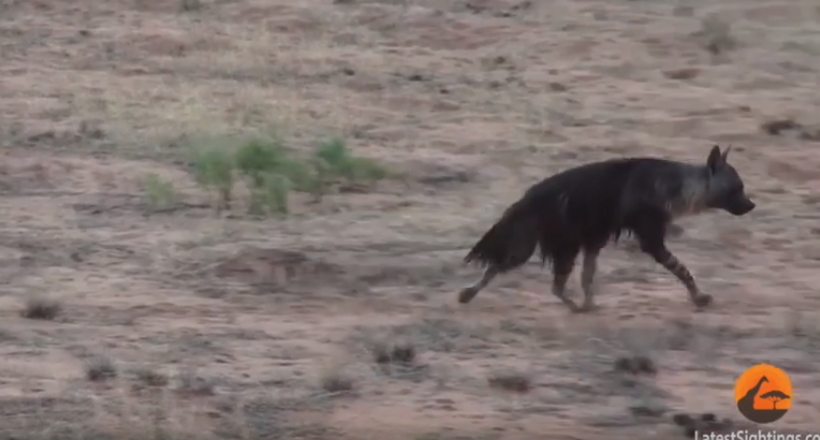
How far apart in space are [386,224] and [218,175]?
1628mm

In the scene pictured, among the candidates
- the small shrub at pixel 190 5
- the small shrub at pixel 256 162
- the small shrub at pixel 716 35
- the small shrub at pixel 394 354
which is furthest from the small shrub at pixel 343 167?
the small shrub at pixel 190 5

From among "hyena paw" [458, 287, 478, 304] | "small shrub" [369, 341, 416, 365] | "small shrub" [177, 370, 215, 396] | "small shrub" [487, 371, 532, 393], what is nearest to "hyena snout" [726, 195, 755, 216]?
"hyena paw" [458, 287, 478, 304]

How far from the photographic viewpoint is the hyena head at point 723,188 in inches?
350

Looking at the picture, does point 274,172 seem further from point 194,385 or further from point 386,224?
point 194,385

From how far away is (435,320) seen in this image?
8.45 meters

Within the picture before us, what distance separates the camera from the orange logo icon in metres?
6.40

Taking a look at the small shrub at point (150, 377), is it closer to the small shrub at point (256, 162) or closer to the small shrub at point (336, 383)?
the small shrub at point (336, 383)

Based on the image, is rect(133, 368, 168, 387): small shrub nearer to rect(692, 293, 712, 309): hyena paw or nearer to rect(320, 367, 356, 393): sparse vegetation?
rect(320, 367, 356, 393): sparse vegetation

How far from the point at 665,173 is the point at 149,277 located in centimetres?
370

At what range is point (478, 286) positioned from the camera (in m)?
8.86

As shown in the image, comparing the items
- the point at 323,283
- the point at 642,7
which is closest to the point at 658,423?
the point at 323,283

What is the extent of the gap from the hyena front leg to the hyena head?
154 centimetres

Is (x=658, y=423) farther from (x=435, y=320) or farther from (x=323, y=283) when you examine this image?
(x=323, y=283)

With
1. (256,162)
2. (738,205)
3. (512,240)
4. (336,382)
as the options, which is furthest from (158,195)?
(738,205)
